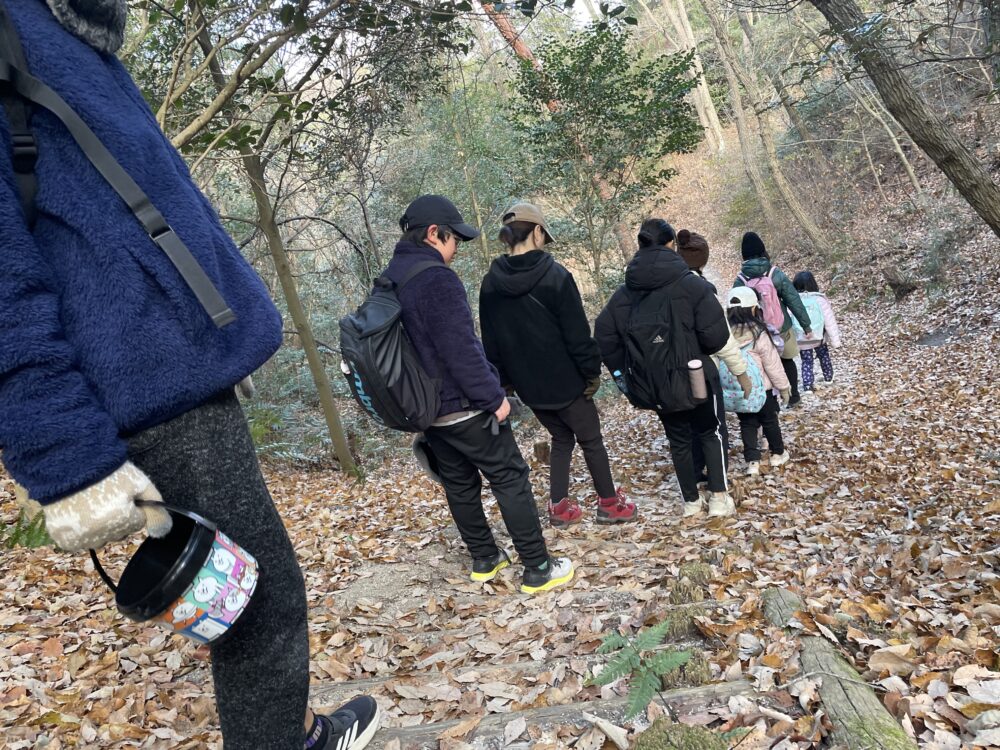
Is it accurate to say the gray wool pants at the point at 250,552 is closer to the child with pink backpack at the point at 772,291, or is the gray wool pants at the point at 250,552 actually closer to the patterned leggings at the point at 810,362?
the child with pink backpack at the point at 772,291

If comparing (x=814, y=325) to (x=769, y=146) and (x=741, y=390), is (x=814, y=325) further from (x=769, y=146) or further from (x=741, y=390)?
(x=769, y=146)

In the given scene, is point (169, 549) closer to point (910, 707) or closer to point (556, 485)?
point (910, 707)

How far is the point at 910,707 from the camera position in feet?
7.25

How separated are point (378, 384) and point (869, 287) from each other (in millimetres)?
16428

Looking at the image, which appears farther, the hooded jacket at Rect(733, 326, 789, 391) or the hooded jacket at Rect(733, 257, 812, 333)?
the hooded jacket at Rect(733, 257, 812, 333)

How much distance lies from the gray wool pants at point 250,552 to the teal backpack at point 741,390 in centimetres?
547

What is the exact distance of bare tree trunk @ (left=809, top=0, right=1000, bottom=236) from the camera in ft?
20.3

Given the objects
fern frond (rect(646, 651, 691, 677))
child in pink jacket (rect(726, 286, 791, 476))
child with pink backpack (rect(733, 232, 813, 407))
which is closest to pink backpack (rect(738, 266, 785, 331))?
child with pink backpack (rect(733, 232, 813, 407))

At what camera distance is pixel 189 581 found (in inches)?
59.7

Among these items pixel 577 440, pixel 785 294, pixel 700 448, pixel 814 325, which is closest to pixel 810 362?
pixel 814 325

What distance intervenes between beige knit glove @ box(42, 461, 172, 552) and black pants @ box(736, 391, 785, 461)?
21.4 ft

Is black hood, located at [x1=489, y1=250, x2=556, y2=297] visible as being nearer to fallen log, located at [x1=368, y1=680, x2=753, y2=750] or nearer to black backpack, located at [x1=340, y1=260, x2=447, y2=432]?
black backpack, located at [x1=340, y1=260, x2=447, y2=432]

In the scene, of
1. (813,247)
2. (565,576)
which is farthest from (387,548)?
(813,247)

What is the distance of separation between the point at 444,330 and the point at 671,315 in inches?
90.9
